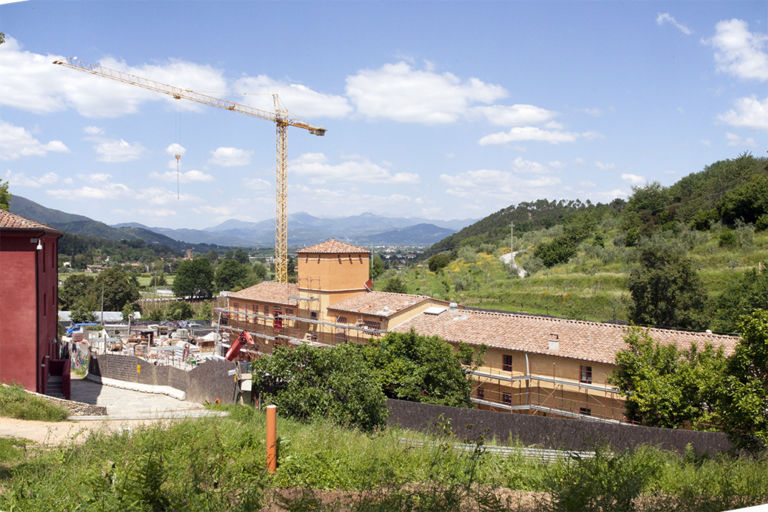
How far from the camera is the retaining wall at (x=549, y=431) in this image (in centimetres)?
1149

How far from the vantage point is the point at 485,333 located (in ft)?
73.4

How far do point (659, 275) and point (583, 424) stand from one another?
779 inches

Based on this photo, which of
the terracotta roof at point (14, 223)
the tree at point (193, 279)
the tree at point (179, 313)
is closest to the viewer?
the terracotta roof at point (14, 223)

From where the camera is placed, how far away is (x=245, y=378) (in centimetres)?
1400

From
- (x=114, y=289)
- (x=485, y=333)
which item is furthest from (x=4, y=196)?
(x=114, y=289)

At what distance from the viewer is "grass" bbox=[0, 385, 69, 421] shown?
11.9 m

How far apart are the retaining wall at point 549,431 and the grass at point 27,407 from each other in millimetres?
8123

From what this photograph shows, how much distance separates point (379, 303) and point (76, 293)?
5847 centimetres

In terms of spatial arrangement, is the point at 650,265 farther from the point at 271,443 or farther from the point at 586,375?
the point at 271,443

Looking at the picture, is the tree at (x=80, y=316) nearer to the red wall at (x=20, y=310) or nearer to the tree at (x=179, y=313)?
the tree at (x=179, y=313)

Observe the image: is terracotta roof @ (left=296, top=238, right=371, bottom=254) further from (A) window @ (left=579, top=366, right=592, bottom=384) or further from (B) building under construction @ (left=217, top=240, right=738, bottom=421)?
(A) window @ (left=579, top=366, right=592, bottom=384)

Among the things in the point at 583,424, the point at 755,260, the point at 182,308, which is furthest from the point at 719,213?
the point at 182,308

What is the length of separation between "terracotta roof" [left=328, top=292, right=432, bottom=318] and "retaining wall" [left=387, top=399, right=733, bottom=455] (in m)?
11.3

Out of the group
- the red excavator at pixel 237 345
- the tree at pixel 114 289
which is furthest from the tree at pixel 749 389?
the tree at pixel 114 289
